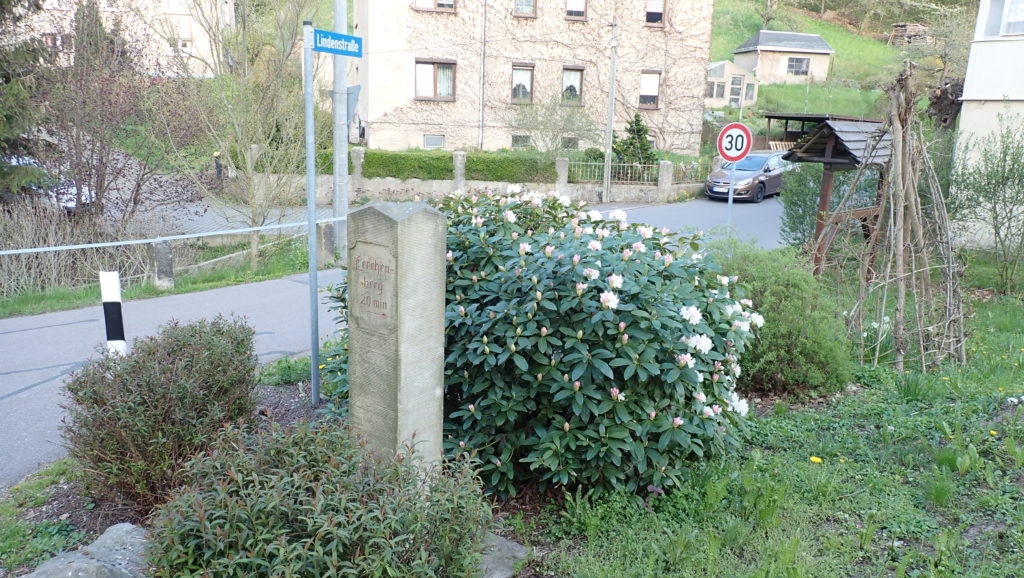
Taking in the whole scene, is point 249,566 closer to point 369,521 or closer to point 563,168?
point 369,521

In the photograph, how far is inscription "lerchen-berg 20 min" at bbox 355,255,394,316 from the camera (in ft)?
12.1

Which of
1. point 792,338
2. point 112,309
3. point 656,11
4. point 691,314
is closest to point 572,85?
point 656,11

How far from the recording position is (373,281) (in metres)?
3.74

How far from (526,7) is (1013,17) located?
57.1 ft

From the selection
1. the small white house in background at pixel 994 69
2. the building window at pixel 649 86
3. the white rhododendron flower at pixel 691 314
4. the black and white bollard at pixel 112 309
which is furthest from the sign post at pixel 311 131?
the building window at pixel 649 86

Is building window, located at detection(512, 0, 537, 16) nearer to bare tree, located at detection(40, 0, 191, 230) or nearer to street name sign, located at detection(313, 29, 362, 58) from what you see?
bare tree, located at detection(40, 0, 191, 230)

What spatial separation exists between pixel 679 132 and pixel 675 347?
27779 millimetres

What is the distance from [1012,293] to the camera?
36.8ft

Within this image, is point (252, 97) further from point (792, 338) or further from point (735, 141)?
point (792, 338)

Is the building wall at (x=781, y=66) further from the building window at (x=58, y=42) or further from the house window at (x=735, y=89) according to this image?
the building window at (x=58, y=42)

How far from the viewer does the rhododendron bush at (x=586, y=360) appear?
4.04 meters

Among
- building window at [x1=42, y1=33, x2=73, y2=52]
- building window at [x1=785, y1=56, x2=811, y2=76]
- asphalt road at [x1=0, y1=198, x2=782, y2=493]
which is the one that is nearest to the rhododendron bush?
asphalt road at [x1=0, y1=198, x2=782, y2=493]

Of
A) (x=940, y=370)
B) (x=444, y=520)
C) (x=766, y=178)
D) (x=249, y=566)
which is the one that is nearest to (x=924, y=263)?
(x=940, y=370)

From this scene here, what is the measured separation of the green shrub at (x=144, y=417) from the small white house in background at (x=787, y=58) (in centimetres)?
4713
